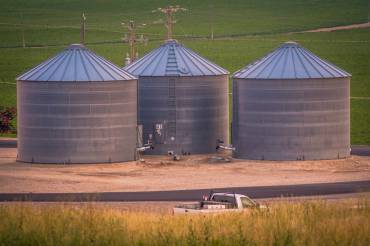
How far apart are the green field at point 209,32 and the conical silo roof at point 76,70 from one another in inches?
1586

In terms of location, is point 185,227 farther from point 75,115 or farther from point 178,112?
point 178,112

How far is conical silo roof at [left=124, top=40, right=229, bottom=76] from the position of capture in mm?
69562

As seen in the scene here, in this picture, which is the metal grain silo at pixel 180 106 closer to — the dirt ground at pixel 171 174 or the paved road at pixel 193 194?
the dirt ground at pixel 171 174

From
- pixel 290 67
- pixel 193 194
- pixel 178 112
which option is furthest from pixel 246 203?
pixel 178 112

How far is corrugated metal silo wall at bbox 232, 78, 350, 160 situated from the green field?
135 feet

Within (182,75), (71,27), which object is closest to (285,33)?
(71,27)

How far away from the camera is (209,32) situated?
171 metres

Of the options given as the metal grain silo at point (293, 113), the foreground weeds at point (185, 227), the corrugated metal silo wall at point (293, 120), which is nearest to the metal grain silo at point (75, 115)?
the metal grain silo at point (293, 113)

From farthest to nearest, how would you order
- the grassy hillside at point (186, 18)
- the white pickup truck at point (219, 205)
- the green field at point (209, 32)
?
the grassy hillside at point (186, 18) → the green field at point (209, 32) → the white pickup truck at point (219, 205)

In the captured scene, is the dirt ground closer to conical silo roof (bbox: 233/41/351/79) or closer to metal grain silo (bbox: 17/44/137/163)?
metal grain silo (bbox: 17/44/137/163)

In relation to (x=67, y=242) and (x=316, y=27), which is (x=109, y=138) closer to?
(x=67, y=242)

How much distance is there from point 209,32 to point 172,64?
101 m

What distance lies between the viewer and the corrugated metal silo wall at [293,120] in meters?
65.5

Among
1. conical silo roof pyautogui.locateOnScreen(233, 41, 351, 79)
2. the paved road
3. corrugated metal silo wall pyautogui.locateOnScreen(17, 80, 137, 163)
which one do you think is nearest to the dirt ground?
corrugated metal silo wall pyautogui.locateOnScreen(17, 80, 137, 163)
